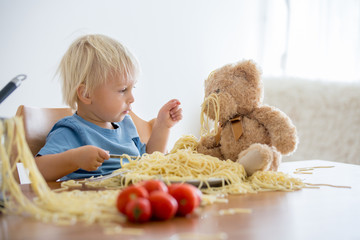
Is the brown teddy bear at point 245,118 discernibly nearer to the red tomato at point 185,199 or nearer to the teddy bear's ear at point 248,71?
the teddy bear's ear at point 248,71

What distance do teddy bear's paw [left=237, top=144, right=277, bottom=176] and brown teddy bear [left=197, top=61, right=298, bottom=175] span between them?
0.03m

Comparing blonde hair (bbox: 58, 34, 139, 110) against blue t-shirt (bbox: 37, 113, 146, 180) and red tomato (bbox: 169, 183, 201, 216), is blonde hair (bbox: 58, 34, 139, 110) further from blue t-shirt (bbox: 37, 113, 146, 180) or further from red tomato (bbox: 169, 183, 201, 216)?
red tomato (bbox: 169, 183, 201, 216)

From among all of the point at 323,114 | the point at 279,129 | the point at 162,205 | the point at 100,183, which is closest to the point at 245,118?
the point at 279,129

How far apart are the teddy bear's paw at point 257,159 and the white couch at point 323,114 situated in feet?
6.71

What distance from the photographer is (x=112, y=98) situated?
52.9 inches

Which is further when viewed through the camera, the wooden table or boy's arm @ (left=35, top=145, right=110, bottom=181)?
boy's arm @ (left=35, top=145, right=110, bottom=181)

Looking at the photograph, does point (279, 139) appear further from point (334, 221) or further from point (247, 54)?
point (247, 54)

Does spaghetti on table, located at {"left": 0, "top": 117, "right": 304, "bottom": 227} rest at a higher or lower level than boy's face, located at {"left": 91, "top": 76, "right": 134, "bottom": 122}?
lower

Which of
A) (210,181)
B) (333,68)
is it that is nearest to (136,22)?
(333,68)

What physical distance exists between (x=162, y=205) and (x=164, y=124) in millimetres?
981

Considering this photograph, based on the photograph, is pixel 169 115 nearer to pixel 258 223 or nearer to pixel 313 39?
pixel 258 223

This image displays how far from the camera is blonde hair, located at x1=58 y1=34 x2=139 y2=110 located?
1.33 metres

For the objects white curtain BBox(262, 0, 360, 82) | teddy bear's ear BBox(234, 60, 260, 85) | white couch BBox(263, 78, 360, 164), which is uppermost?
white curtain BBox(262, 0, 360, 82)

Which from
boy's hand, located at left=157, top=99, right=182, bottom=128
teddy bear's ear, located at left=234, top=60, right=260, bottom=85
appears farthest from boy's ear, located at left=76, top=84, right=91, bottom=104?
teddy bear's ear, located at left=234, top=60, right=260, bottom=85
